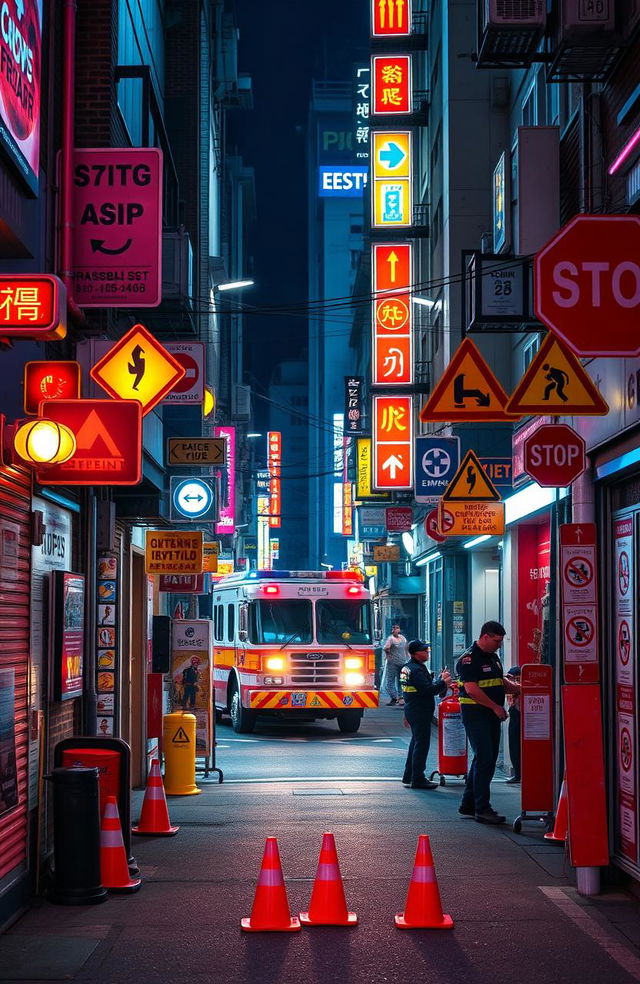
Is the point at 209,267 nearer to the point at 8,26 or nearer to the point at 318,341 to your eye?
the point at 8,26

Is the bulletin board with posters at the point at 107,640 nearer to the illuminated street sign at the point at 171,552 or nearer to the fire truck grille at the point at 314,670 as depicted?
the illuminated street sign at the point at 171,552

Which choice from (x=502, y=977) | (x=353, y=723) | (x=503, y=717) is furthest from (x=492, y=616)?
(x=502, y=977)

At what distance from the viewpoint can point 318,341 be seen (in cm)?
14788

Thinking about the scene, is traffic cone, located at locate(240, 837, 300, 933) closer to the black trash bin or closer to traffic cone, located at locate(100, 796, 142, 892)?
the black trash bin

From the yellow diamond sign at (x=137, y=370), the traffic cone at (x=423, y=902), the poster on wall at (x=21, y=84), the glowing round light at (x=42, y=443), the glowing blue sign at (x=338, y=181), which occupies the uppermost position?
the glowing blue sign at (x=338, y=181)

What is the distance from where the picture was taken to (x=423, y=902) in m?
8.56

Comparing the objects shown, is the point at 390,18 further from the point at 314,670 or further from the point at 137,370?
the point at 137,370

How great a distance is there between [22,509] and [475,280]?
226 inches

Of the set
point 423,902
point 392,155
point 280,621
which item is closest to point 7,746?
point 423,902

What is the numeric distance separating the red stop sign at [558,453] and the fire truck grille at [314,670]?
45.9ft

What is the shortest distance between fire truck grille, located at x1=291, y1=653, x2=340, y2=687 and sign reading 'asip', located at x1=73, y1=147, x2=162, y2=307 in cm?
1329

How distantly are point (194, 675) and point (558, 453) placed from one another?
8670 millimetres

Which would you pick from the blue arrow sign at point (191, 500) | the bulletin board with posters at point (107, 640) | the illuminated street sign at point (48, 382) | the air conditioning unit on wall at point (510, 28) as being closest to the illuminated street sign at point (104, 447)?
the illuminated street sign at point (48, 382)

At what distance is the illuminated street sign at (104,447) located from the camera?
31.2ft
